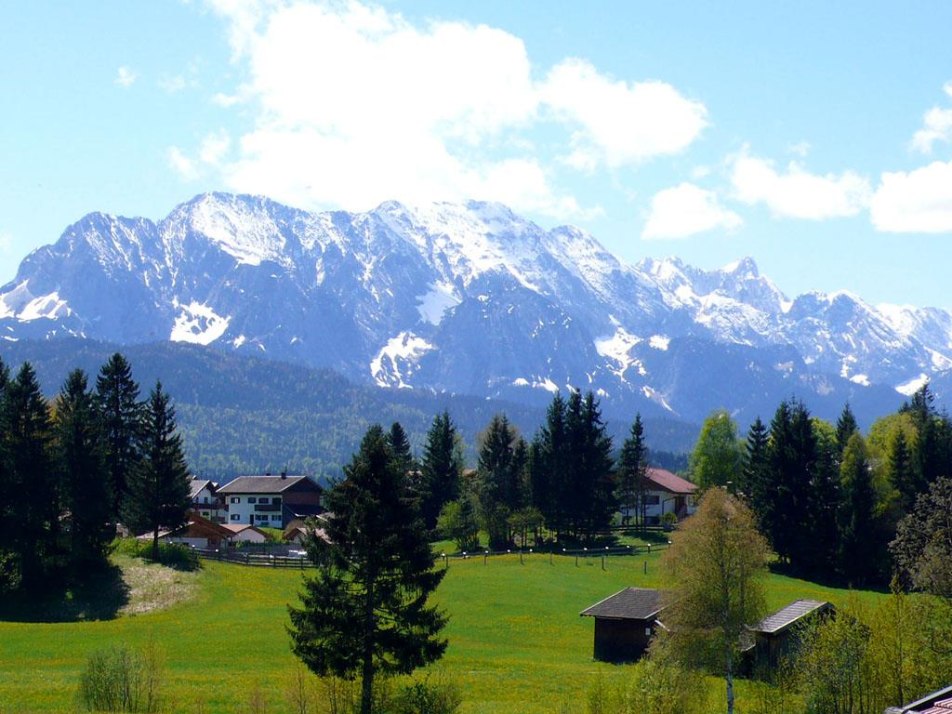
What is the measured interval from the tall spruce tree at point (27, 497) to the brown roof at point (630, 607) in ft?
110

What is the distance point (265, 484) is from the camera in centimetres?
15425

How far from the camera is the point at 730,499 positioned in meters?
50.1

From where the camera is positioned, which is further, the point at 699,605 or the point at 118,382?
the point at 118,382

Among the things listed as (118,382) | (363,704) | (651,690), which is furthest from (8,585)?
(651,690)

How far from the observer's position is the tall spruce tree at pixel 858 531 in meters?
87.0

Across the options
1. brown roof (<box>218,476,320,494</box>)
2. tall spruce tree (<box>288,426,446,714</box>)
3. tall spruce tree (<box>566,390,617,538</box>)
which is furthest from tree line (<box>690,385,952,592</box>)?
brown roof (<box>218,476,320,494</box>)

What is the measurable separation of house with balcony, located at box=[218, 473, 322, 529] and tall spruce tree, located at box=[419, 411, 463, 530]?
131 ft

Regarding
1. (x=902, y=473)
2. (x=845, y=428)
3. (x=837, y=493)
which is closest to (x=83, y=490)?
(x=837, y=493)

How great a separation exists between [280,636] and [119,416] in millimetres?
37915

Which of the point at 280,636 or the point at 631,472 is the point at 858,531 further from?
the point at 280,636

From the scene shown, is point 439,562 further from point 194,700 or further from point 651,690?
point 651,690

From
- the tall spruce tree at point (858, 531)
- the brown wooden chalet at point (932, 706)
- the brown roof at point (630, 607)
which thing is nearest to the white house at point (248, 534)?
the tall spruce tree at point (858, 531)

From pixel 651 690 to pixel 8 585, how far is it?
48668mm

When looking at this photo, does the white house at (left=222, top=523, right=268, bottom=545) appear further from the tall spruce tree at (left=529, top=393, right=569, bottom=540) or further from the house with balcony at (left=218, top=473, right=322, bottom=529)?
the tall spruce tree at (left=529, top=393, right=569, bottom=540)
